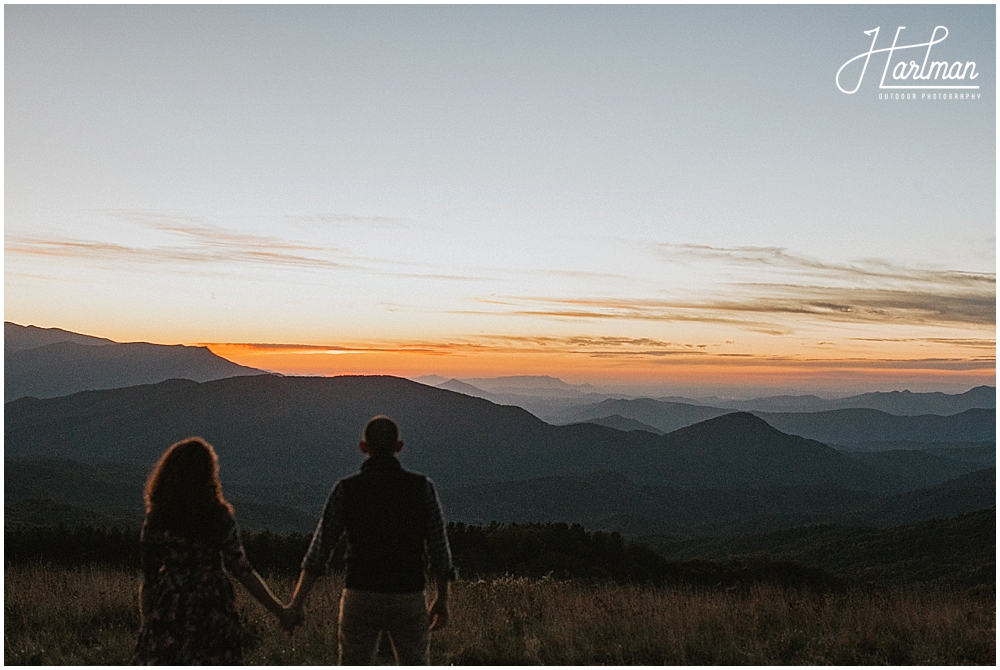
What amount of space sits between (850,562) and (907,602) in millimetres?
55713

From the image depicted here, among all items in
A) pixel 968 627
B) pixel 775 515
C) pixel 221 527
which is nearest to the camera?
pixel 221 527

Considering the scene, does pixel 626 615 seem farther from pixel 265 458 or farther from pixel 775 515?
pixel 265 458

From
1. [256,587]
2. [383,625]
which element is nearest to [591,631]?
[383,625]

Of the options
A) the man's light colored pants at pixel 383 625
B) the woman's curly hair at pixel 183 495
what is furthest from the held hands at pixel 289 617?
the woman's curly hair at pixel 183 495

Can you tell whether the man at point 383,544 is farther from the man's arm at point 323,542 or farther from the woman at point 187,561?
the woman at point 187,561

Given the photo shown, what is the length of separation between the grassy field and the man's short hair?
335 centimetres

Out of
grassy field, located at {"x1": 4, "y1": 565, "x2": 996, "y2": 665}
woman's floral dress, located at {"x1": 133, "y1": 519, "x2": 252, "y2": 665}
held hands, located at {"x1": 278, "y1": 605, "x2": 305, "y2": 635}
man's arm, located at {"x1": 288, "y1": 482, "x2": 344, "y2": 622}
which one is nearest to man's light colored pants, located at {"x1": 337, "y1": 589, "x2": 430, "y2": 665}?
man's arm, located at {"x1": 288, "y1": 482, "x2": 344, "y2": 622}

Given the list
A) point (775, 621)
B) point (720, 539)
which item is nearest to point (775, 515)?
point (720, 539)

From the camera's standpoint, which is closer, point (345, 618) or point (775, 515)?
point (345, 618)

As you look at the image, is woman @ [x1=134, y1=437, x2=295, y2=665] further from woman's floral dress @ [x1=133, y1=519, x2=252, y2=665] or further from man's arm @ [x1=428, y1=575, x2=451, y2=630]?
man's arm @ [x1=428, y1=575, x2=451, y2=630]

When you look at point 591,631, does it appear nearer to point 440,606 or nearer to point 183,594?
point 440,606

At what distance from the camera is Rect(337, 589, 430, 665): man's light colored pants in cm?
487

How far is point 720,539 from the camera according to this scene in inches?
3708

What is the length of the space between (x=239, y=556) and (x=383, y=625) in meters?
1.01
